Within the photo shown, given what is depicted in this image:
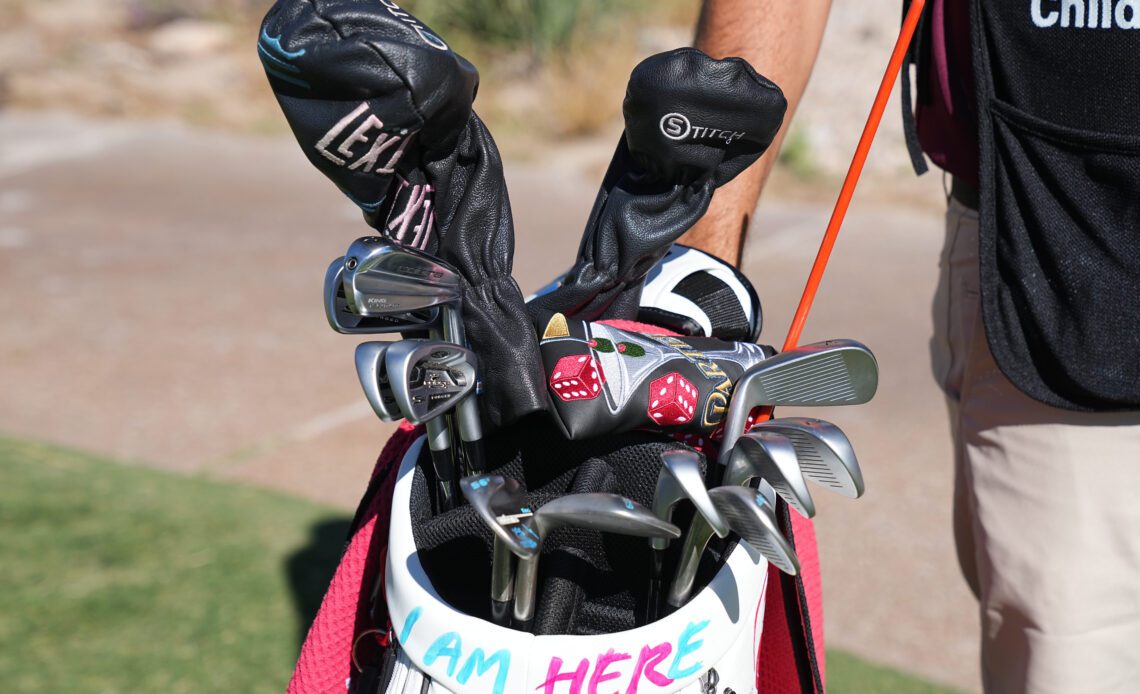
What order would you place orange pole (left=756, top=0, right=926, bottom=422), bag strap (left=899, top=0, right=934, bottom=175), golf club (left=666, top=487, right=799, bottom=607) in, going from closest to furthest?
golf club (left=666, top=487, right=799, bottom=607) → orange pole (left=756, top=0, right=926, bottom=422) → bag strap (left=899, top=0, right=934, bottom=175)

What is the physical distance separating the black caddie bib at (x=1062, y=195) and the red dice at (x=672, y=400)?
521 millimetres

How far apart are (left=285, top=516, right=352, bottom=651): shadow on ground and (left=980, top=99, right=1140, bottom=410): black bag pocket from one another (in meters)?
1.66

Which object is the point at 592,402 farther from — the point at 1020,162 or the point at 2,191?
the point at 2,191

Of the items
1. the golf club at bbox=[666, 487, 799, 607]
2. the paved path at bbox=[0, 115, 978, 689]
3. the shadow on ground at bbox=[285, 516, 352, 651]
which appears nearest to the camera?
the golf club at bbox=[666, 487, 799, 607]

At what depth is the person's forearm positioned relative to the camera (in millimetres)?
1576

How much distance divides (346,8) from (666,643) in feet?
2.10

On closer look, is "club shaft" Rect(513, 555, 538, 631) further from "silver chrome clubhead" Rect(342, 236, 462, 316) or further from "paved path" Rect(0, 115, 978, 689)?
"paved path" Rect(0, 115, 978, 689)

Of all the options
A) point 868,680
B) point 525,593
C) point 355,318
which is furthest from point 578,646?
point 868,680

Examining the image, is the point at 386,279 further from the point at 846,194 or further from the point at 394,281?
the point at 846,194

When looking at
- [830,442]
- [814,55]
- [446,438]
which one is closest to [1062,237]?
[814,55]

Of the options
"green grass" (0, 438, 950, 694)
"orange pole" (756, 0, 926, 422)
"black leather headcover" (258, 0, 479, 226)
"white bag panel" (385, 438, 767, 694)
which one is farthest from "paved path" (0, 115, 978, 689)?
"black leather headcover" (258, 0, 479, 226)

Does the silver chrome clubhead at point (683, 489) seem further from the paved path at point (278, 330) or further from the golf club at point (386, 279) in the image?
the paved path at point (278, 330)

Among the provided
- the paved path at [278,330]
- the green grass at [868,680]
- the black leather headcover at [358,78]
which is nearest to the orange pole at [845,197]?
the black leather headcover at [358,78]

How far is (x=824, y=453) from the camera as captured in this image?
111 cm
